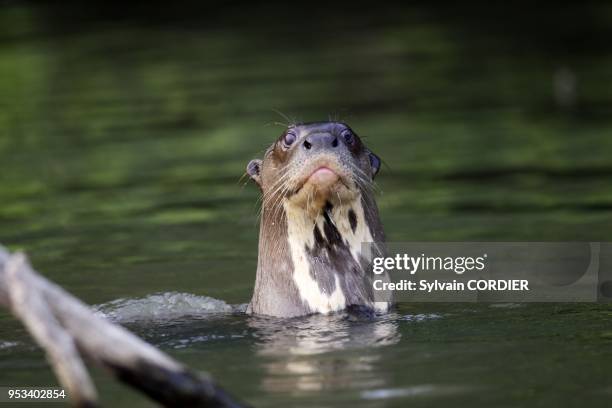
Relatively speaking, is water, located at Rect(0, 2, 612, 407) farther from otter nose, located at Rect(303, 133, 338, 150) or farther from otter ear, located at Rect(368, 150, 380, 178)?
otter nose, located at Rect(303, 133, 338, 150)

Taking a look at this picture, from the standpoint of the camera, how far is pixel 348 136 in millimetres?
5766

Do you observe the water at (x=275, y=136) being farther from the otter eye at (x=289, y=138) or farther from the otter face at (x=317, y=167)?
the otter eye at (x=289, y=138)

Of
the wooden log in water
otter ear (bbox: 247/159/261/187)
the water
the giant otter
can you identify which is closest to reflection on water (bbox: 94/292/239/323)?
the water

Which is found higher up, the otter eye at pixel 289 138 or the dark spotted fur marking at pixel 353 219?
the otter eye at pixel 289 138

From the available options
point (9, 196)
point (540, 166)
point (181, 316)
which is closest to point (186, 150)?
point (9, 196)

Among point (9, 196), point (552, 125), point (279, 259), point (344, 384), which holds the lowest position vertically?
point (344, 384)

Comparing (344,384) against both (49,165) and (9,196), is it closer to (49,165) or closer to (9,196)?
(9,196)

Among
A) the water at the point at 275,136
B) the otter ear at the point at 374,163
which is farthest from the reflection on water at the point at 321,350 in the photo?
the otter ear at the point at 374,163

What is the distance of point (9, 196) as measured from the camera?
9492 mm

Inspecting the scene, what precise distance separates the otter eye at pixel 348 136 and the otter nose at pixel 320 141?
158 mm

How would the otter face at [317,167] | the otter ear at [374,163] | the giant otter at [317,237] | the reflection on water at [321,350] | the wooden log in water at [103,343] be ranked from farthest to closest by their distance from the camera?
the otter ear at [374,163]
the giant otter at [317,237]
the otter face at [317,167]
the reflection on water at [321,350]
the wooden log in water at [103,343]

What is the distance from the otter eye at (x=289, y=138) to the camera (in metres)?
5.79

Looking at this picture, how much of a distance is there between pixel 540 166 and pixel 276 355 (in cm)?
473

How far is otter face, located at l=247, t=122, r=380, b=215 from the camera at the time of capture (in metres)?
5.53
